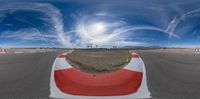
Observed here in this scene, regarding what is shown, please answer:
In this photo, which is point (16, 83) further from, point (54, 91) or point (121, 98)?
point (121, 98)

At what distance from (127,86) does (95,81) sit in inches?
54.0

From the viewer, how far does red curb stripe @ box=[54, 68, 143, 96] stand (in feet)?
32.3

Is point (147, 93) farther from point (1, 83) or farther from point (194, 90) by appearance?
point (1, 83)

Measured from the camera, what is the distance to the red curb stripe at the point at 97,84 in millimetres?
9852

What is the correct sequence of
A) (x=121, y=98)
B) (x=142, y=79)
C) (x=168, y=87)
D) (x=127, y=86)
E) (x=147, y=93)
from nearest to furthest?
(x=121, y=98) → (x=147, y=93) → (x=127, y=86) → (x=168, y=87) → (x=142, y=79)

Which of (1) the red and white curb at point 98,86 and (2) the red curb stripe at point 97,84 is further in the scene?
(2) the red curb stripe at point 97,84

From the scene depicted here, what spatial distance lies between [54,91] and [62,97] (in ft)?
3.35

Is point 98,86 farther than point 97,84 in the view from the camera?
No

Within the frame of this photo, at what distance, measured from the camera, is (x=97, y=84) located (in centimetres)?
1095

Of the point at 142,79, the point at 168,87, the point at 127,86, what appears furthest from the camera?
the point at 142,79

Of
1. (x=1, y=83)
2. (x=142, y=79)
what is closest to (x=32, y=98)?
(x=1, y=83)

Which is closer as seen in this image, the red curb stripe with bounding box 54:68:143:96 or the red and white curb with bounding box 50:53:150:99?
the red and white curb with bounding box 50:53:150:99

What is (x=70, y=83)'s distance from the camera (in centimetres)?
1128

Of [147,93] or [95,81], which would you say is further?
[95,81]
